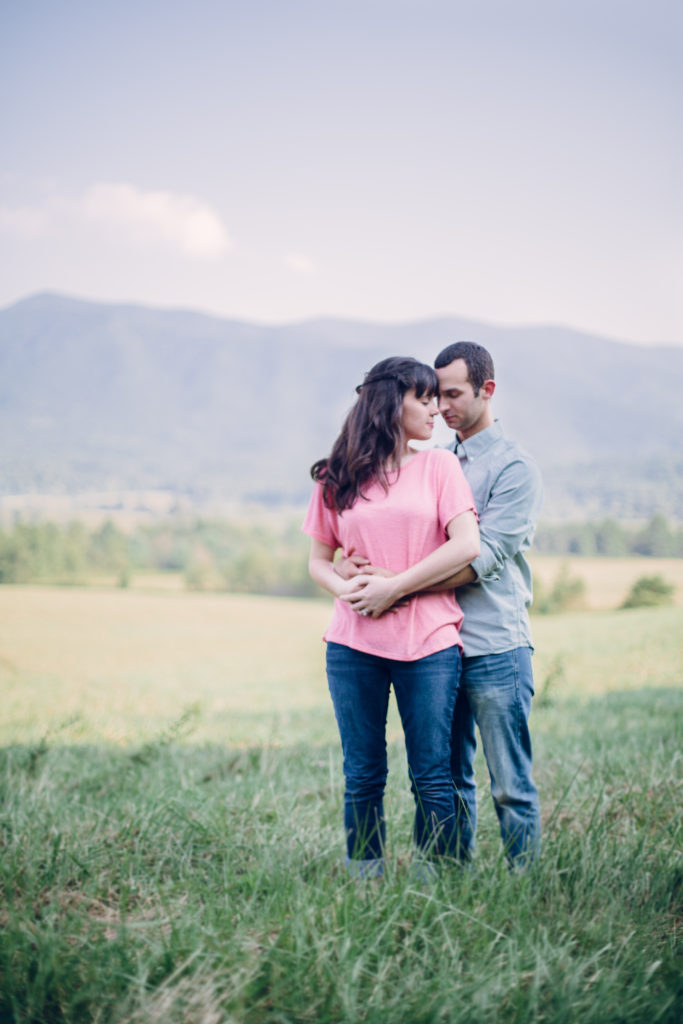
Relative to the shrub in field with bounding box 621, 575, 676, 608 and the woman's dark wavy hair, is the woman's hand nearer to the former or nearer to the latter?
A: the woman's dark wavy hair

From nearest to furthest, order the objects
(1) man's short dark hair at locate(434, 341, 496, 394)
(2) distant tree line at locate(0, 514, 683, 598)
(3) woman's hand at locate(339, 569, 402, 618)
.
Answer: (3) woman's hand at locate(339, 569, 402, 618) < (1) man's short dark hair at locate(434, 341, 496, 394) < (2) distant tree line at locate(0, 514, 683, 598)

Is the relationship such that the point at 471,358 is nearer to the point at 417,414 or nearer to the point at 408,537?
the point at 417,414

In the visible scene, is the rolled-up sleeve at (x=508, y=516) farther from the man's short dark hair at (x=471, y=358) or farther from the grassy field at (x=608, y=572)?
the grassy field at (x=608, y=572)

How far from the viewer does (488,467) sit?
90.6 inches

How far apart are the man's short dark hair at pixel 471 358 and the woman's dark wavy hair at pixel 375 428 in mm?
132

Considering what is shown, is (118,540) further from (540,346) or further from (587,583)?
(540,346)

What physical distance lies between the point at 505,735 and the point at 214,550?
25900 millimetres

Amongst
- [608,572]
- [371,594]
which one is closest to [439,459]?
[371,594]

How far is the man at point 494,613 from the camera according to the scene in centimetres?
218

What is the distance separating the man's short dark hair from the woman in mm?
132

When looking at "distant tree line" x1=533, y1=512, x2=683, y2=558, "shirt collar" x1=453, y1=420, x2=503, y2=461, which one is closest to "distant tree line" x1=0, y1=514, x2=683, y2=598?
"distant tree line" x1=533, y1=512, x2=683, y2=558

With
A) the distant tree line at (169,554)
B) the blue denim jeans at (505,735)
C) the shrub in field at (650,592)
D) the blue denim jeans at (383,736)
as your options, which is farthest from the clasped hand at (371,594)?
the shrub in field at (650,592)

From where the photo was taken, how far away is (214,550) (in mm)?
27469

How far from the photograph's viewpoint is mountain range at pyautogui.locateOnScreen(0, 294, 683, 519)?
645 inches
